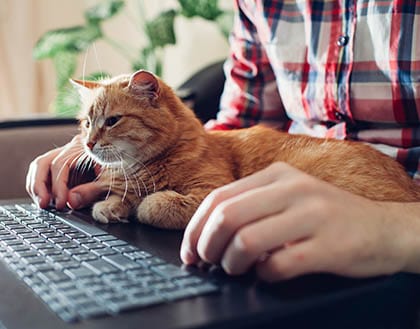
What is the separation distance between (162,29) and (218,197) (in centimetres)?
159

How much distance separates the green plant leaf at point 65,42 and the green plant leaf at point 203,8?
38 centimetres

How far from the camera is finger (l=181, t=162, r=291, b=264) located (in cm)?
51

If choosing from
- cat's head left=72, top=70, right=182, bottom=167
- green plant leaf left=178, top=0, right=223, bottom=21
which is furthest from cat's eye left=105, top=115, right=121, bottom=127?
green plant leaf left=178, top=0, right=223, bottom=21

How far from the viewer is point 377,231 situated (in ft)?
1.65

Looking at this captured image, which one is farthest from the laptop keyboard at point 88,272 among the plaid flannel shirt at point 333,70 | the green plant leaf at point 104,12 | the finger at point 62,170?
the green plant leaf at point 104,12

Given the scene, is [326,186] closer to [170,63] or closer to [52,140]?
[52,140]

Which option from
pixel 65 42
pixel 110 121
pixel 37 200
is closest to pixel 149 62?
pixel 65 42

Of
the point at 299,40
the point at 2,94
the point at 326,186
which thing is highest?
the point at 299,40

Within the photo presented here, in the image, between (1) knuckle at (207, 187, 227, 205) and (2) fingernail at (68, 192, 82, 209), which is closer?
(1) knuckle at (207, 187, 227, 205)

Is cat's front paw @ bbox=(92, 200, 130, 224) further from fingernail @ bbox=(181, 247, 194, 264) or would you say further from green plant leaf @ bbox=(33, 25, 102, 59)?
green plant leaf @ bbox=(33, 25, 102, 59)

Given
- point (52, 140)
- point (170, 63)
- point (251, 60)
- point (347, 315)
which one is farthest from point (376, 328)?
point (170, 63)

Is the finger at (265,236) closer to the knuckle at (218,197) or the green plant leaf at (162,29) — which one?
the knuckle at (218,197)

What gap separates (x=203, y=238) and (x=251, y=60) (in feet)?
2.22

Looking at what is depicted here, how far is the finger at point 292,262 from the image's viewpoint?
1.49 feet
